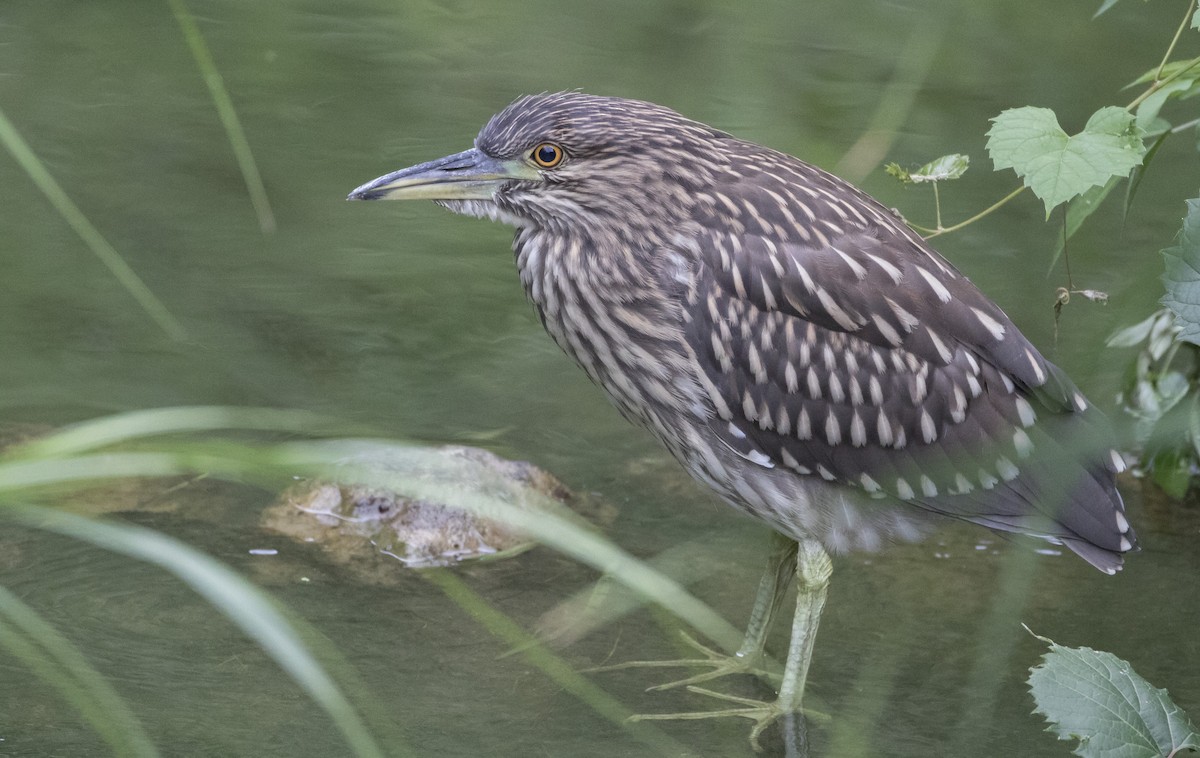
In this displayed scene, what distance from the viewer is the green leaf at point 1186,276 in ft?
10.8

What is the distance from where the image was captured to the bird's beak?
3.90 m

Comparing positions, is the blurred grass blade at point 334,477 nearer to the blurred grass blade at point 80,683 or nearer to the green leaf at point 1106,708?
the blurred grass blade at point 80,683

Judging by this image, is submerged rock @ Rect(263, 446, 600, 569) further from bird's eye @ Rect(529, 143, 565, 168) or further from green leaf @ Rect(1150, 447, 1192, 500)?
green leaf @ Rect(1150, 447, 1192, 500)

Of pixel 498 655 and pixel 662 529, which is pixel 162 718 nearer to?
pixel 498 655

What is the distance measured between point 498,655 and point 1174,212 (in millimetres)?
4202

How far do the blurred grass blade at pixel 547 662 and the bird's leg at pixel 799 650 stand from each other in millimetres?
216

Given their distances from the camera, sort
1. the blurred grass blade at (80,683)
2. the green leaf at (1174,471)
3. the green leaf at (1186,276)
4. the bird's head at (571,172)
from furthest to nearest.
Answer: the green leaf at (1174,471)
the bird's head at (571,172)
the green leaf at (1186,276)
the blurred grass blade at (80,683)

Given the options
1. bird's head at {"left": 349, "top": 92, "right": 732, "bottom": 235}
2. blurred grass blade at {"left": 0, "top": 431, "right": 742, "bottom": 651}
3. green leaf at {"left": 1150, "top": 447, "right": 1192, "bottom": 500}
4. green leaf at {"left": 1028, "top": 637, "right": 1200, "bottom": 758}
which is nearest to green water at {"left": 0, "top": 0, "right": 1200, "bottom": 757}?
green leaf at {"left": 1150, "top": 447, "right": 1192, "bottom": 500}

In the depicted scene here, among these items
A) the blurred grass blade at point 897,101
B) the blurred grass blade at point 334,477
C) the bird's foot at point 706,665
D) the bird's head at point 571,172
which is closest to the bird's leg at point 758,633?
the bird's foot at point 706,665

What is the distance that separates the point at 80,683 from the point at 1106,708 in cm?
227

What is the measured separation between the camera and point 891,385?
3.81 metres

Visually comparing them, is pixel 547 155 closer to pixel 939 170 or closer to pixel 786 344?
pixel 786 344

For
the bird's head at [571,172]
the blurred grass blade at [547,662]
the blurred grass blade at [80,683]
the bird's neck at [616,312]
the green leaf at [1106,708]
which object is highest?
the bird's head at [571,172]

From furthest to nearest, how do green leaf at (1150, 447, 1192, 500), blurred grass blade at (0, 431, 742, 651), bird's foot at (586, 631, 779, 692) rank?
green leaf at (1150, 447, 1192, 500) → bird's foot at (586, 631, 779, 692) → blurred grass blade at (0, 431, 742, 651)
